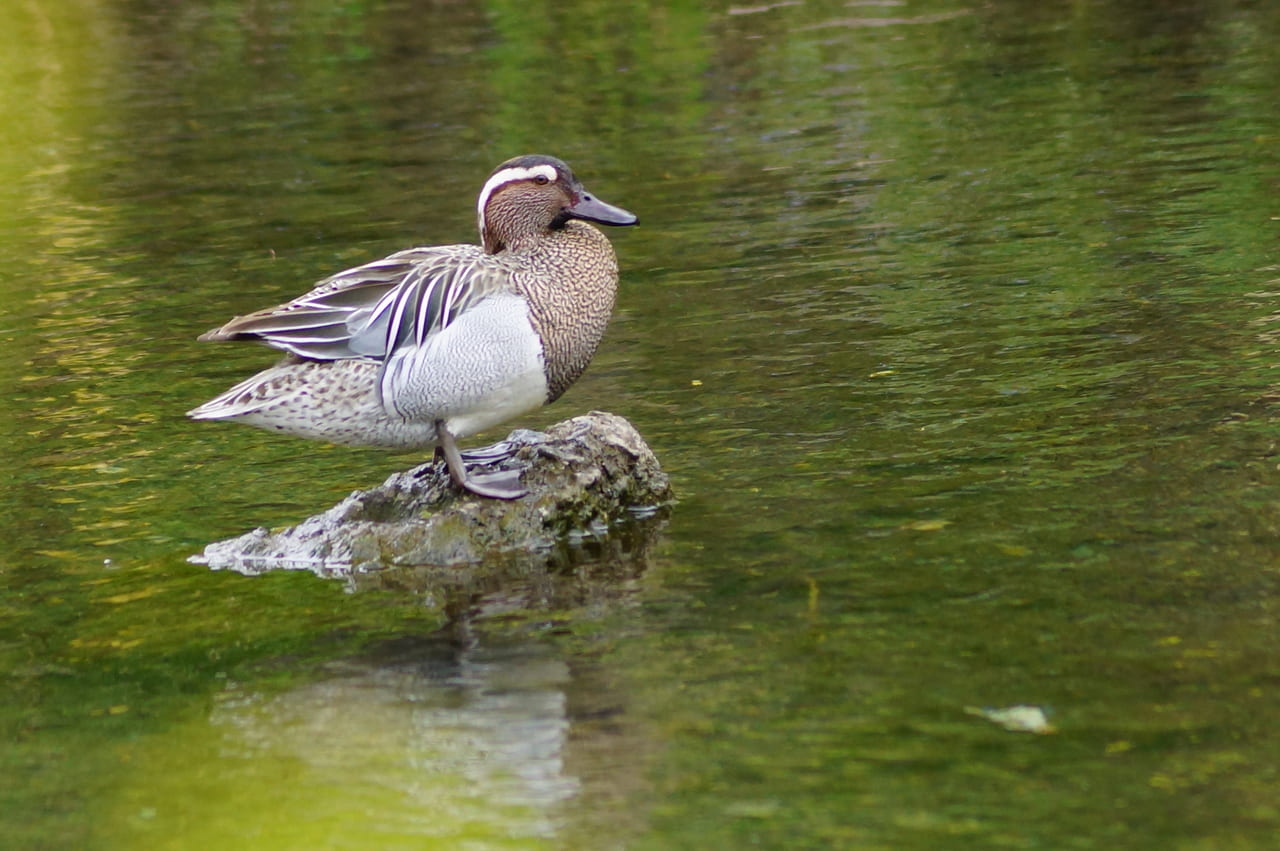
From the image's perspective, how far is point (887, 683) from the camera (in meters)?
5.91

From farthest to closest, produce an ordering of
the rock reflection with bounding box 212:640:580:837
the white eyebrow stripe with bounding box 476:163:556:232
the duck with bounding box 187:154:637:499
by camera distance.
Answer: the white eyebrow stripe with bounding box 476:163:556:232 < the duck with bounding box 187:154:637:499 < the rock reflection with bounding box 212:640:580:837

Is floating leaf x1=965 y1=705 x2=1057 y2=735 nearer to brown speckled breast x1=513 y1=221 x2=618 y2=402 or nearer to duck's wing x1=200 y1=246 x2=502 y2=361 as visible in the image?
brown speckled breast x1=513 y1=221 x2=618 y2=402

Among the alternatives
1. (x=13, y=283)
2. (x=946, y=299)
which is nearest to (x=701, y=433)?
(x=946, y=299)

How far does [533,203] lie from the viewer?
8031 mm

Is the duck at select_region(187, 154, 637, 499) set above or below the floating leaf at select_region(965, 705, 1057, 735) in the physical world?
above

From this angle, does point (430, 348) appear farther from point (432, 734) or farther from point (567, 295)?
point (432, 734)

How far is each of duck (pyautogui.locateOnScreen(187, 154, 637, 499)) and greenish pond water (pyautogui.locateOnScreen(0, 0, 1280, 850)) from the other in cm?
73

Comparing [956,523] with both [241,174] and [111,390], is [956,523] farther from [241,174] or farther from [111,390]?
[241,174]

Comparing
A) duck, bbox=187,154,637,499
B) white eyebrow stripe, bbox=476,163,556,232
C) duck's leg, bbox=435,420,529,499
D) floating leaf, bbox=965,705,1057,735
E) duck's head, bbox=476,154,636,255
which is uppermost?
white eyebrow stripe, bbox=476,163,556,232

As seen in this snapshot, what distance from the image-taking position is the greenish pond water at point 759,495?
17.7 ft

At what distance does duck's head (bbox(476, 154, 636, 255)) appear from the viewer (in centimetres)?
798

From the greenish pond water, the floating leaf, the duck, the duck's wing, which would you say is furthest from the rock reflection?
the duck's wing

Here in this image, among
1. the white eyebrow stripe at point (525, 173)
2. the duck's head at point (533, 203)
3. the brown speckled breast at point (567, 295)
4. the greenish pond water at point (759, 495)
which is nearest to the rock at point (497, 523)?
the greenish pond water at point (759, 495)

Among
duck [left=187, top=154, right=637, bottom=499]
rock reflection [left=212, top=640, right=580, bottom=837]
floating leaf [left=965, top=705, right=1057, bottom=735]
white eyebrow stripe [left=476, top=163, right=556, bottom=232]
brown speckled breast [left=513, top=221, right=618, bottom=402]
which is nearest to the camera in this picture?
rock reflection [left=212, top=640, right=580, bottom=837]
